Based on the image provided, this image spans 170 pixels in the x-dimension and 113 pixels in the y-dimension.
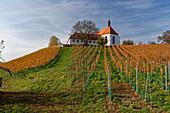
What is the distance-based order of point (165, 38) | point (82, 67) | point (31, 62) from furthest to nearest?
1. point (165, 38)
2. point (31, 62)
3. point (82, 67)

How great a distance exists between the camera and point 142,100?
7.91 meters

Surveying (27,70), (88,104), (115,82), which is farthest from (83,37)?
(88,104)

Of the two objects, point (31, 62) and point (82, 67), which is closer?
point (82, 67)

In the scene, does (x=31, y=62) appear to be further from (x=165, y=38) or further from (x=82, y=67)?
(x=165, y=38)

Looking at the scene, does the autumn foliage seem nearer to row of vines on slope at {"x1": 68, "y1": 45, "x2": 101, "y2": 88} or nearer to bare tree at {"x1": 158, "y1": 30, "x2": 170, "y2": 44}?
row of vines on slope at {"x1": 68, "y1": 45, "x2": 101, "y2": 88}

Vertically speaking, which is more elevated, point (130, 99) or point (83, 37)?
point (83, 37)

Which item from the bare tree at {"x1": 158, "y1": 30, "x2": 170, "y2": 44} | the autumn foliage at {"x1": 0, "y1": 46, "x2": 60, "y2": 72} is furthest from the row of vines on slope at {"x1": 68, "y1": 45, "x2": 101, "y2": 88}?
the bare tree at {"x1": 158, "y1": 30, "x2": 170, "y2": 44}

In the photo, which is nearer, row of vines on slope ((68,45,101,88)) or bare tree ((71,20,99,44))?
row of vines on slope ((68,45,101,88))

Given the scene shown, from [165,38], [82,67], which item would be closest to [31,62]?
[82,67]

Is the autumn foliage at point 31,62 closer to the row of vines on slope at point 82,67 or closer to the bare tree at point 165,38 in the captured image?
the row of vines on slope at point 82,67

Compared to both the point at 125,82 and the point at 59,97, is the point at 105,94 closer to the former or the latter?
the point at 125,82

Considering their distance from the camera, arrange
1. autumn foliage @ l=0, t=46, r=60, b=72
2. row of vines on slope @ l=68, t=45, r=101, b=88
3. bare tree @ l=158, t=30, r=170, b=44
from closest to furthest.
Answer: row of vines on slope @ l=68, t=45, r=101, b=88
autumn foliage @ l=0, t=46, r=60, b=72
bare tree @ l=158, t=30, r=170, b=44

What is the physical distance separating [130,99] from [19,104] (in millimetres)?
7242

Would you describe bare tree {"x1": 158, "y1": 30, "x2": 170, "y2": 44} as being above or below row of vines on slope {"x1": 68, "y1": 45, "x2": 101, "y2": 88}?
above
